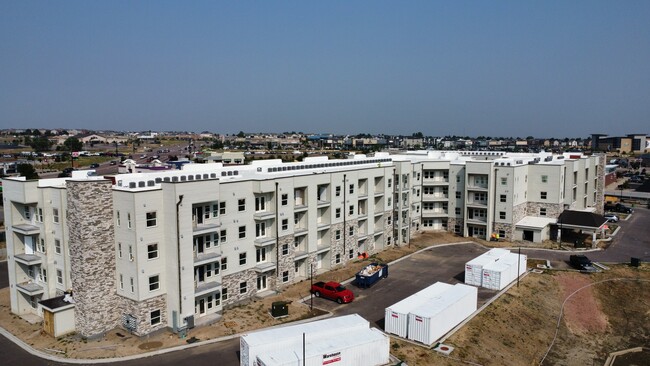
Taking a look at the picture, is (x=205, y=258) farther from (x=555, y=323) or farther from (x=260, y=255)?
(x=555, y=323)

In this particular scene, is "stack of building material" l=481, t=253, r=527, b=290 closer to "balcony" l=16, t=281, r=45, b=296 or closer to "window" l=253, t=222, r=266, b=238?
"window" l=253, t=222, r=266, b=238

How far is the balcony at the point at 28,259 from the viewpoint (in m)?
42.9

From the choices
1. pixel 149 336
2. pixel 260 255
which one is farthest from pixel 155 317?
pixel 260 255

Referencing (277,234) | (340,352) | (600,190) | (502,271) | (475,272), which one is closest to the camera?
(340,352)

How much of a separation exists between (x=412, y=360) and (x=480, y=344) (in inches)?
294

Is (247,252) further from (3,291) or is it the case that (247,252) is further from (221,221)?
(3,291)

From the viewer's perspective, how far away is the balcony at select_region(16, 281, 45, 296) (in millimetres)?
42938

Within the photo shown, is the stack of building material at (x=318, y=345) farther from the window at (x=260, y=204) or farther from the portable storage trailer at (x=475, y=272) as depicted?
the portable storage trailer at (x=475, y=272)

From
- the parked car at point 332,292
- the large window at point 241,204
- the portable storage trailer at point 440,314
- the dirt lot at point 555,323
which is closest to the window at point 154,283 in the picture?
the large window at point 241,204

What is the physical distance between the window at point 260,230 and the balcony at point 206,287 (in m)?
7.52

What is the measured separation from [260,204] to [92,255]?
16481mm

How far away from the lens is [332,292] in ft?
154

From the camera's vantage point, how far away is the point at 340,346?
32656mm

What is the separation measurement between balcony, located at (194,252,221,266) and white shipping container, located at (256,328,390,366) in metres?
11.9
